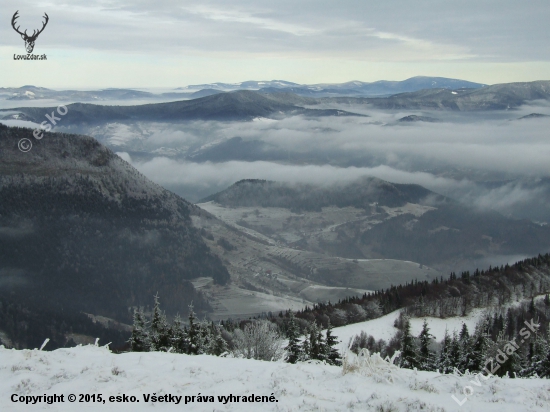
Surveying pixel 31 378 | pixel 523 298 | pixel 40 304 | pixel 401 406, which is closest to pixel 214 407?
pixel 401 406

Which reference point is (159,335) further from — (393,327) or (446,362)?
(393,327)

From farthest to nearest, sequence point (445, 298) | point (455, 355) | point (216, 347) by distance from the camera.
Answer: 1. point (445, 298)
2. point (216, 347)
3. point (455, 355)

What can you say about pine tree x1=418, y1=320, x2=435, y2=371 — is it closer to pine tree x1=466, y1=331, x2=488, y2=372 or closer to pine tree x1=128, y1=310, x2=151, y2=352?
pine tree x1=466, y1=331, x2=488, y2=372

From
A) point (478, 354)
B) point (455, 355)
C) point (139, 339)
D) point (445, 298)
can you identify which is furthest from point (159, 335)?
point (445, 298)

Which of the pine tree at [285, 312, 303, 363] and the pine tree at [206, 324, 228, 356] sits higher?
the pine tree at [285, 312, 303, 363]

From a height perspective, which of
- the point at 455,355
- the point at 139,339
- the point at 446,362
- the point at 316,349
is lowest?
the point at 446,362

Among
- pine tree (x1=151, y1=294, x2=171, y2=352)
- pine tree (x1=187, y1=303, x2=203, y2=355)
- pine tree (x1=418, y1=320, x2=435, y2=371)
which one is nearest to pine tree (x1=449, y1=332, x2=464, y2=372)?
pine tree (x1=418, y1=320, x2=435, y2=371)

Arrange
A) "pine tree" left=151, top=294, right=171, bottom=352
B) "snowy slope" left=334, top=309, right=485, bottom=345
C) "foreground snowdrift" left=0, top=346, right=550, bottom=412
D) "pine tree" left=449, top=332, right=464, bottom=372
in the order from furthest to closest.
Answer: "snowy slope" left=334, top=309, right=485, bottom=345
"pine tree" left=449, top=332, right=464, bottom=372
"pine tree" left=151, top=294, right=171, bottom=352
"foreground snowdrift" left=0, top=346, right=550, bottom=412

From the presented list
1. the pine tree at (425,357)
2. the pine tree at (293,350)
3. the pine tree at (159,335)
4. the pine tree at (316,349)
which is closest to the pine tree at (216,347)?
the pine tree at (159,335)

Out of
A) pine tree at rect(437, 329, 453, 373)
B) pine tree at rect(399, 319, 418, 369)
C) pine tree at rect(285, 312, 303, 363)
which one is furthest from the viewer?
pine tree at rect(437, 329, 453, 373)

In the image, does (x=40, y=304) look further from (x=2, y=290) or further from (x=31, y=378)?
(x=31, y=378)
